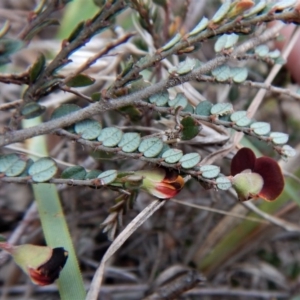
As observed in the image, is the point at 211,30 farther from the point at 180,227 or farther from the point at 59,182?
the point at 180,227

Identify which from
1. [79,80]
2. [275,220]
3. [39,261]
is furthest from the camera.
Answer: [275,220]

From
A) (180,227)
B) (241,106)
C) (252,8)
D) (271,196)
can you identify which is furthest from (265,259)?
(252,8)

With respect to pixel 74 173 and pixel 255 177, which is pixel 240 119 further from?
pixel 74 173

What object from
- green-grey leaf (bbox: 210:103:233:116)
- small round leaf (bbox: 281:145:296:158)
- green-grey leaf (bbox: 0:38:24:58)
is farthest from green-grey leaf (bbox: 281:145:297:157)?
green-grey leaf (bbox: 0:38:24:58)

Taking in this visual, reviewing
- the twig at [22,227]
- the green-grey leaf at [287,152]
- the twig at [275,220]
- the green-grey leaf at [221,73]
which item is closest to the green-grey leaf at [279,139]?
the green-grey leaf at [287,152]

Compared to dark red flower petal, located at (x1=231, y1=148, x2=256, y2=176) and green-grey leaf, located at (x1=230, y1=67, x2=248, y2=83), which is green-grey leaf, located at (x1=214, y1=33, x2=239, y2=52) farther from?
dark red flower petal, located at (x1=231, y1=148, x2=256, y2=176)

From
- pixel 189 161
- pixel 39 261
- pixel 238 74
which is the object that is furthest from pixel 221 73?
pixel 39 261
